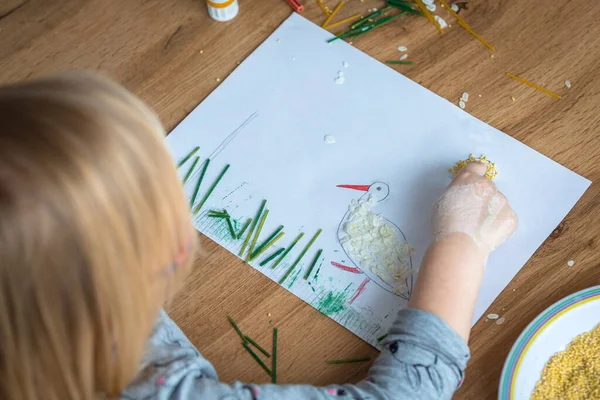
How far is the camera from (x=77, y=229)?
486 mm

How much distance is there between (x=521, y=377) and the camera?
2.29ft

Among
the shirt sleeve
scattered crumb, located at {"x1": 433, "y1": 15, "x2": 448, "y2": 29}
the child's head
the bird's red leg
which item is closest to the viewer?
the child's head

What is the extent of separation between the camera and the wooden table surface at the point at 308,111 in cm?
74

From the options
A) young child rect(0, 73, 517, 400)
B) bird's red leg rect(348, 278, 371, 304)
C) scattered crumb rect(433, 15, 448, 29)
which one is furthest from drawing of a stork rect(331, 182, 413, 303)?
scattered crumb rect(433, 15, 448, 29)

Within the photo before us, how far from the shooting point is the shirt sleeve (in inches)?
25.9

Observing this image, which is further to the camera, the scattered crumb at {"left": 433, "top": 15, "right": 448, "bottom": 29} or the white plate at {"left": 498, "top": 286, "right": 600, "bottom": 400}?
the scattered crumb at {"left": 433, "top": 15, "right": 448, "bottom": 29}

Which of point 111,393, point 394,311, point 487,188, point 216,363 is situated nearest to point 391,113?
point 487,188

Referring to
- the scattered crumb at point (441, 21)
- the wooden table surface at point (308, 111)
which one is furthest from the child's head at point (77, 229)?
the scattered crumb at point (441, 21)

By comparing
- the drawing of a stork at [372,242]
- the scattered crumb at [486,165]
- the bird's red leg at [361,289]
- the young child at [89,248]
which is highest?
the scattered crumb at [486,165]

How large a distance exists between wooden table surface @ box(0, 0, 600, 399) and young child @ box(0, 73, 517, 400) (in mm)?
81

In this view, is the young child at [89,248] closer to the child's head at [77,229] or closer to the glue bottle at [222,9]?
the child's head at [77,229]

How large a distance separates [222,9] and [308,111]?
0.20m

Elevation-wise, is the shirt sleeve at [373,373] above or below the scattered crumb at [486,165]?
below

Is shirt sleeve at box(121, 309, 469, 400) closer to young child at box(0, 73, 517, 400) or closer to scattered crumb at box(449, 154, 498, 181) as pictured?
young child at box(0, 73, 517, 400)
